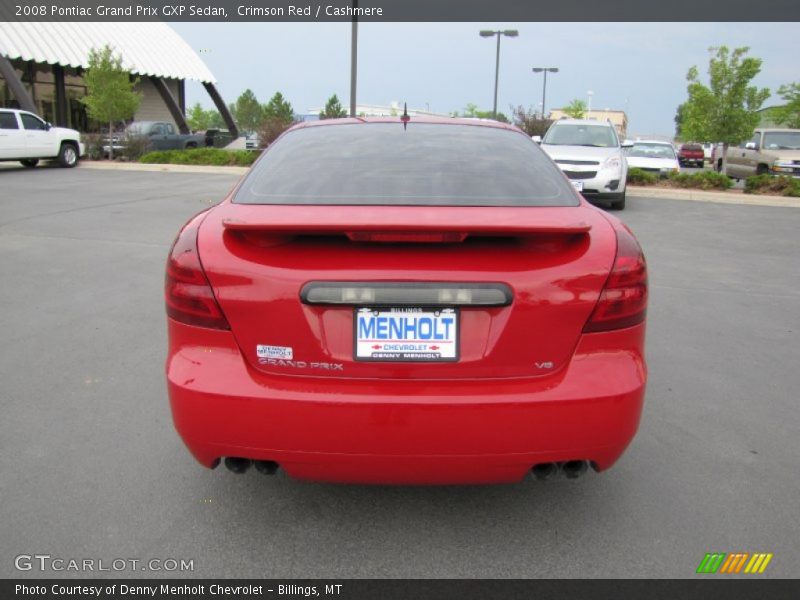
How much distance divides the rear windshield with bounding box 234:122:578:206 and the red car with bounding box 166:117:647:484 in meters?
0.24

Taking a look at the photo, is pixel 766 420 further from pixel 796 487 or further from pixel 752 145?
pixel 752 145

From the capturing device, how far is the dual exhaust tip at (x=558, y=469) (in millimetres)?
2463

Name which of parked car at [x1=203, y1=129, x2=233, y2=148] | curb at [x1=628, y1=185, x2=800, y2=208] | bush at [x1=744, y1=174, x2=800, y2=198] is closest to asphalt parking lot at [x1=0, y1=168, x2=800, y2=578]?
curb at [x1=628, y1=185, x2=800, y2=208]

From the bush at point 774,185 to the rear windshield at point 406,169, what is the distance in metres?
15.5

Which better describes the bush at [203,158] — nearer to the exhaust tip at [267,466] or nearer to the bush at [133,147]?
the bush at [133,147]

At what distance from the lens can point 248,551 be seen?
2.60 metres

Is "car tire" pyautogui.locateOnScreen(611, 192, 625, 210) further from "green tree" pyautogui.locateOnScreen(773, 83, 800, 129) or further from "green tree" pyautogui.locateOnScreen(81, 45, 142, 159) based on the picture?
"green tree" pyautogui.locateOnScreen(773, 83, 800, 129)

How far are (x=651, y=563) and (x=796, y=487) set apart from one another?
104cm

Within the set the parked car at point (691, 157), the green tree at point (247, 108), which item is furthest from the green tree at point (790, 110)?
the green tree at point (247, 108)

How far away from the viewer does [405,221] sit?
235 cm

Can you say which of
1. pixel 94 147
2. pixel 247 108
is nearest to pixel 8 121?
pixel 94 147

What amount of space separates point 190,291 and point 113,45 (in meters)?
43.5

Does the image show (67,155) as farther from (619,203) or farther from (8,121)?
(619,203)
